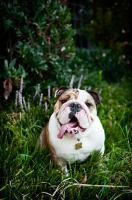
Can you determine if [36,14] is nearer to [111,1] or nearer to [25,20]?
[25,20]

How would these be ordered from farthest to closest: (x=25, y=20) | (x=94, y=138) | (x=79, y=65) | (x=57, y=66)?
(x=79, y=65)
(x=57, y=66)
(x=25, y=20)
(x=94, y=138)

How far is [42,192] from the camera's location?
5.84 ft

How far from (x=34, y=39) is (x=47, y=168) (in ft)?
5.11

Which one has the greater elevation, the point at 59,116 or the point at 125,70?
the point at 59,116

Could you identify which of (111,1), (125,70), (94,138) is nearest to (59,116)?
(94,138)

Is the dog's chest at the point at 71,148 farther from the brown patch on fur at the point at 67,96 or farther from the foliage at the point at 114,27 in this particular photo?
the foliage at the point at 114,27

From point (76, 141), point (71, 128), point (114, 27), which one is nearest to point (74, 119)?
point (71, 128)

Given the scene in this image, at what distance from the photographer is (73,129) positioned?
1.94 metres

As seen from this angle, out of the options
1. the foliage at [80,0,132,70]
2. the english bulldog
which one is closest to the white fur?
the english bulldog

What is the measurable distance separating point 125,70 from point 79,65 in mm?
2543

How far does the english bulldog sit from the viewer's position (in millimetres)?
1953

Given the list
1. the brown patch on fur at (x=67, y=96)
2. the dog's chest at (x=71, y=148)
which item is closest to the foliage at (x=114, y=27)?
the brown patch on fur at (x=67, y=96)

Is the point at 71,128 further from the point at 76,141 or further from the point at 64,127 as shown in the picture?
the point at 76,141

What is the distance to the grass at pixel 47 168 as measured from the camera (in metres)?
1.86
